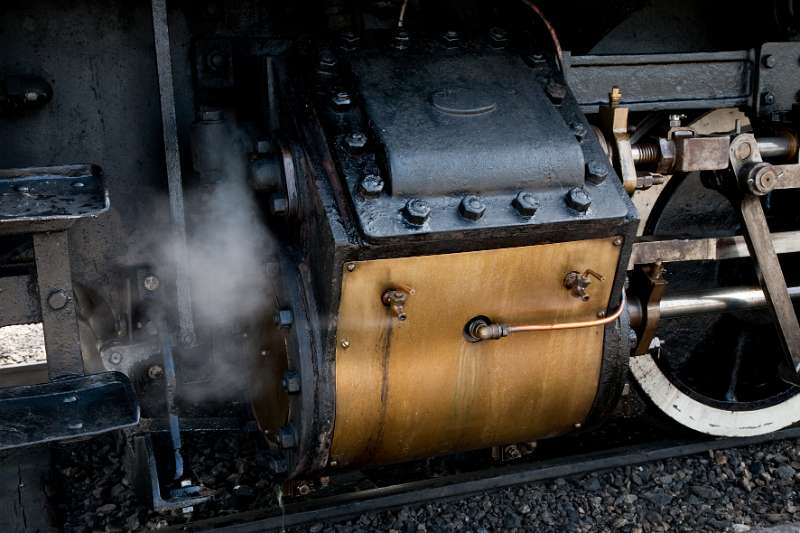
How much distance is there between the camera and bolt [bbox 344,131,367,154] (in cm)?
181

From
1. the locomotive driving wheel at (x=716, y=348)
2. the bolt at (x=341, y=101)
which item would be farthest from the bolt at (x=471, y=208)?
the locomotive driving wheel at (x=716, y=348)

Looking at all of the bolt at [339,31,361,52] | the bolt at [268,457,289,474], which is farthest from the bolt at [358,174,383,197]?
the bolt at [268,457,289,474]

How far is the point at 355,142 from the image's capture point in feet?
5.93

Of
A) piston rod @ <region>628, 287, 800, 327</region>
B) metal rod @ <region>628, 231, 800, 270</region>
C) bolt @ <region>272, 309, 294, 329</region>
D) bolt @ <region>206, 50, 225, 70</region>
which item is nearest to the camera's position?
bolt @ <region>272, 309, 294, 329</region>

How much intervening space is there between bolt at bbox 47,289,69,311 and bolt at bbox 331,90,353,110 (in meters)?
0.73

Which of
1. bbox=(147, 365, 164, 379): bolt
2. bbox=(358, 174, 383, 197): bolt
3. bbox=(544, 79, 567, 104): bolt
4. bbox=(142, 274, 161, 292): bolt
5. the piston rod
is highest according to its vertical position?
bbox=(544, 79, 567, 104): bolt

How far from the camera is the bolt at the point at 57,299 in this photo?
74.5 inches

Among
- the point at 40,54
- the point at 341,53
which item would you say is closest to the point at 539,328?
the point at 341,53

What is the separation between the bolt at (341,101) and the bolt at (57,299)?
73cm

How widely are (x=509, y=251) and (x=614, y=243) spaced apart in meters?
0.27

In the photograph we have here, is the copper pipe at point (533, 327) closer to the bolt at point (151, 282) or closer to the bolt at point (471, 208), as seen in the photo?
the bolt at point (471, 208)

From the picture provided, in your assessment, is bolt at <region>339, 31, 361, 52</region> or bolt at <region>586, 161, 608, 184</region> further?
bolt at <region>339, 31, 361, 52</region>

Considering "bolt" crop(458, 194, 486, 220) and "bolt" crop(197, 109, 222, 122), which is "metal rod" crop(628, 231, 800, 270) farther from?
"bolt" crop(197, 109, 222, 122)

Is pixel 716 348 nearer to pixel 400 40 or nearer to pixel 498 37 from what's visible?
pixel 498 37
